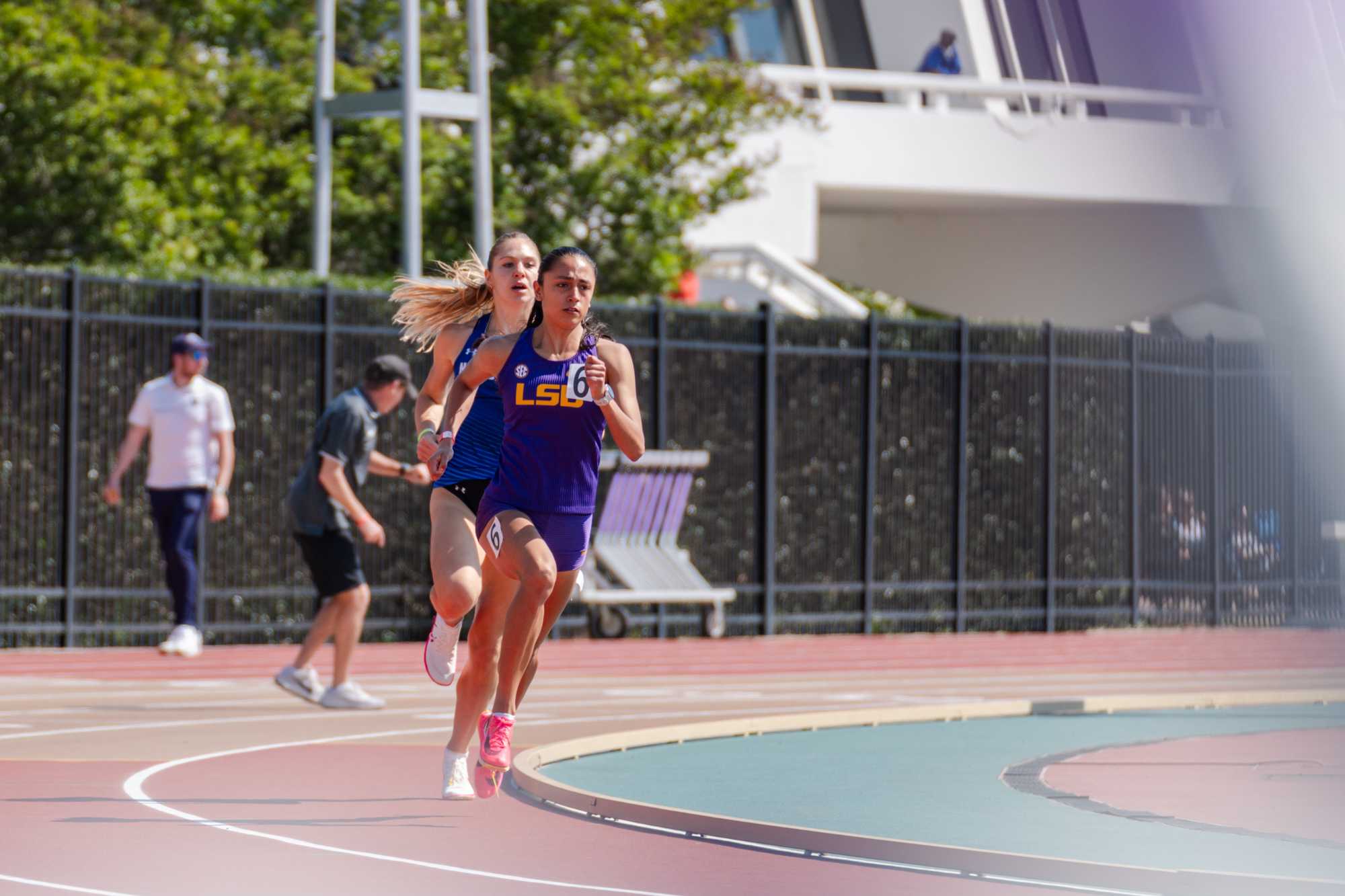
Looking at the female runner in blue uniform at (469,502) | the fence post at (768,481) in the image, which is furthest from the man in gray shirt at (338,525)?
the fence post at (768,481)

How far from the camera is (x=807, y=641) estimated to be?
1930cm

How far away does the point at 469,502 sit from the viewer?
8.57m

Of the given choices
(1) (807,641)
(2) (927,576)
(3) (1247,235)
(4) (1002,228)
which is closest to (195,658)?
(1) (807,641)

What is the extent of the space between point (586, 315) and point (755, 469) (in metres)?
11.4

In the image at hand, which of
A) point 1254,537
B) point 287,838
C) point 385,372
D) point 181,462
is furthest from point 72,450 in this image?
point 1254,537

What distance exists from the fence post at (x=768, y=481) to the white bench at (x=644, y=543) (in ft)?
1.95

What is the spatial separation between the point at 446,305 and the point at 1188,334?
6.31 metres

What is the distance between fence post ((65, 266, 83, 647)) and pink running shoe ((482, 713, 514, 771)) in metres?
8.99

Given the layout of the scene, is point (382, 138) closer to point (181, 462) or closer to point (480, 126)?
point (480, 126)

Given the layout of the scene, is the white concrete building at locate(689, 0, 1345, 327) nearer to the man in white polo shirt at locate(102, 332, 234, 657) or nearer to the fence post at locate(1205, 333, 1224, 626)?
the fence post at locate(1205, 333, 1224, 626)

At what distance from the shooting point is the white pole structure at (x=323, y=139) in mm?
19797

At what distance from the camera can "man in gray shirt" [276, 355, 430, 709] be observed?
11.7m

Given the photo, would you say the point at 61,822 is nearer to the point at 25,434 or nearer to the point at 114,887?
the point at 114,887

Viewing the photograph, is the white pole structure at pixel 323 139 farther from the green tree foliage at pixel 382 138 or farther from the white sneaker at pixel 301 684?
the white sneaker at pixel 301 684
